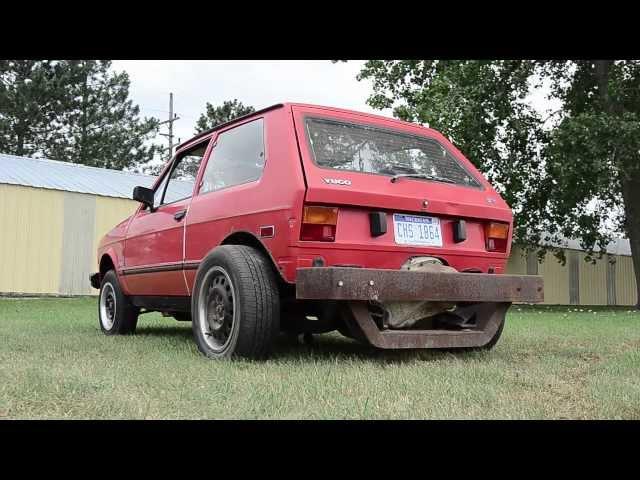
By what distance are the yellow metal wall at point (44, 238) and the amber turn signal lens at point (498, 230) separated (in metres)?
15.4

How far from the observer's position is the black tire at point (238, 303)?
156 inches

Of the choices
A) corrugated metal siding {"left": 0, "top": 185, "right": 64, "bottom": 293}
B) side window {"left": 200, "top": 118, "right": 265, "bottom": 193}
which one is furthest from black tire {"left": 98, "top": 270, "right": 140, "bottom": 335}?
corrugated metal siding {"left": 0, "top": 185, "right": 64, "bottom": 293}

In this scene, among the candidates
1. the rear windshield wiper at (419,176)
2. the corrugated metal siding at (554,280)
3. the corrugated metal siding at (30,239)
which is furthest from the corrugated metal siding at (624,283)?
the rear windshield wiper at (419,176)

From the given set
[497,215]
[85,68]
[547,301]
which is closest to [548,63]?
[547,301]

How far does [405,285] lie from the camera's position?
12.9 ft

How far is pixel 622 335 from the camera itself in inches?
265

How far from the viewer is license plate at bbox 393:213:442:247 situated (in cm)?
420

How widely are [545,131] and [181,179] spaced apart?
14435 mm

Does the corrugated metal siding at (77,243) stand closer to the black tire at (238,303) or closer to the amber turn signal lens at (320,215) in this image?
the black tire at (238,303)

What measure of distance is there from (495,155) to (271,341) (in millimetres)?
14623

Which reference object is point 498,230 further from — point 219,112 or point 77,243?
point 219,112

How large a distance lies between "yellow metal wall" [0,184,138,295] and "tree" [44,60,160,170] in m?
20.5

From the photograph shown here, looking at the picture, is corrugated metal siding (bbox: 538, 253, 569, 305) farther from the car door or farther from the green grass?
the car door
